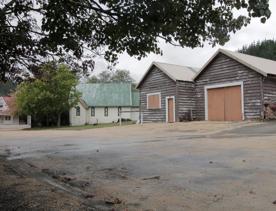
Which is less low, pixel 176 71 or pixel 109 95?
pixel 176 71

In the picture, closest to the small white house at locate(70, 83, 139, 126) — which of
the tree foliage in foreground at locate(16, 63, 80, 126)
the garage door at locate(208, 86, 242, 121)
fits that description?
the tree foliage in foreground at locate(16, 63, 80, 126)

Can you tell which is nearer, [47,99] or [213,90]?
[213,90]

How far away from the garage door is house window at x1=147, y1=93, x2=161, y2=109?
561cm

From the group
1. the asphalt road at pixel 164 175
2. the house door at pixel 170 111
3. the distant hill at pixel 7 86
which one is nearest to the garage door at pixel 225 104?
the house door at pixel 170 111

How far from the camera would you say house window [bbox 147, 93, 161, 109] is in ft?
130

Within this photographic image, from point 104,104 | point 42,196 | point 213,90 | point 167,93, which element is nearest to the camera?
point 42,196

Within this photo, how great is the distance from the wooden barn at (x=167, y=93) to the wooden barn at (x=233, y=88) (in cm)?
93

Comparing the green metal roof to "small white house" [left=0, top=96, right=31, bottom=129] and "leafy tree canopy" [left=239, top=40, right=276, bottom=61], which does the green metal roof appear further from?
"leafy tree canopy" [left=239, top=40, right=276, bottom=61]

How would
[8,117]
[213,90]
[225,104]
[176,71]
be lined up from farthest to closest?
[8,117], [176,71], [213,90], [225,104]

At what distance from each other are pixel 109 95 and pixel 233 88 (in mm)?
34855

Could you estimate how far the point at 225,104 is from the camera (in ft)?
111

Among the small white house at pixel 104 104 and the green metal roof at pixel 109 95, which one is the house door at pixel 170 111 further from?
the green metal roof at pixel 109 95

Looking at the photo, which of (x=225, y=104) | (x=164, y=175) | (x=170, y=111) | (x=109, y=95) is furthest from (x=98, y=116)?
A: (x=164, y=175)

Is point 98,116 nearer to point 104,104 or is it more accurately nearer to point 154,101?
point 104,104
